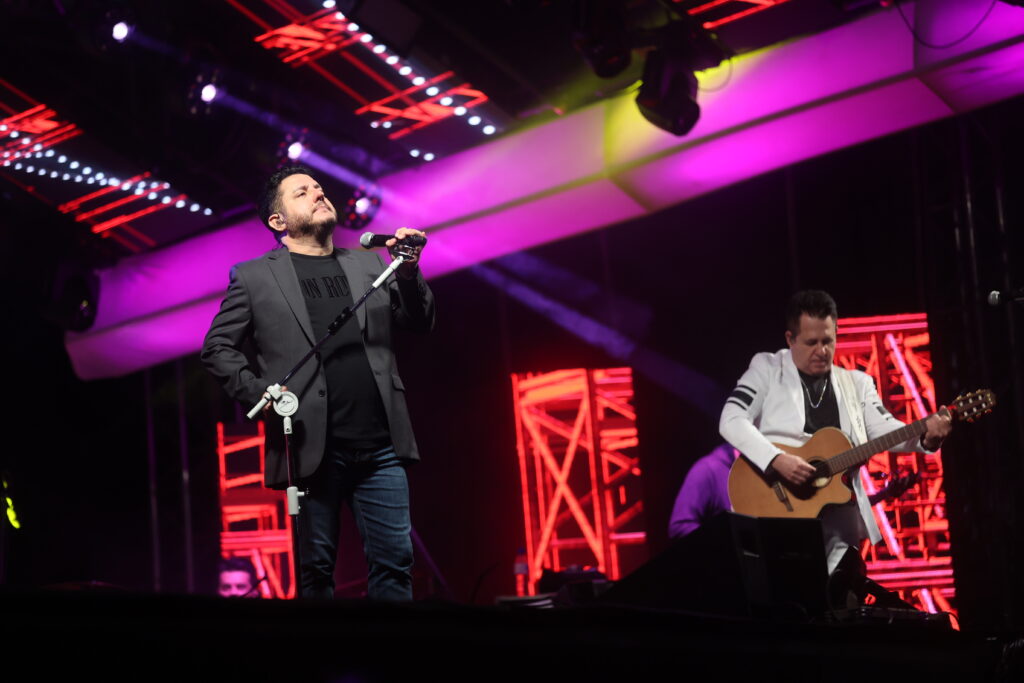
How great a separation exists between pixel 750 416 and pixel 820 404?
349mm

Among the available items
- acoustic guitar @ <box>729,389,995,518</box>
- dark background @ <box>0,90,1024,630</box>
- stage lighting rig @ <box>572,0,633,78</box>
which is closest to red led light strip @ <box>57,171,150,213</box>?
dark background @ <box>0,90,1024,630</box>

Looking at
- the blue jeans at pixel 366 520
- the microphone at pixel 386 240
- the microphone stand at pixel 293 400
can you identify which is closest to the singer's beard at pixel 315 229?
the microphone at pixel 386 240

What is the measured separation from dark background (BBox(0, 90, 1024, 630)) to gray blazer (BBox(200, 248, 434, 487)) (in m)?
3.86

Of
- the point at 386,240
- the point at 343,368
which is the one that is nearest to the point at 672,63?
the point at 386,240

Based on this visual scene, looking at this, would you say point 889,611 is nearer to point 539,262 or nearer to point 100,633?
point 100,633

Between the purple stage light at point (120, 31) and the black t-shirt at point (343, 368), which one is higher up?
the purple stage light at point (120, 31)

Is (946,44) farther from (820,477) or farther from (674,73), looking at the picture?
(820,477)

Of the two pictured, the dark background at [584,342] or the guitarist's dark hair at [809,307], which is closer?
the guitarist's dark hair at [809,307]

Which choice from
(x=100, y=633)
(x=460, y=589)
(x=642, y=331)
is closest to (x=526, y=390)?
(x=642, y=331)

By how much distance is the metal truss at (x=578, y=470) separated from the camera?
7727 mm

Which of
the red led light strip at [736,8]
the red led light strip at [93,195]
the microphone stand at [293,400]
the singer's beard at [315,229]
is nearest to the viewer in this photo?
the microphone stand at [293,400]

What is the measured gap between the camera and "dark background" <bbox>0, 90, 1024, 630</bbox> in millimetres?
6312

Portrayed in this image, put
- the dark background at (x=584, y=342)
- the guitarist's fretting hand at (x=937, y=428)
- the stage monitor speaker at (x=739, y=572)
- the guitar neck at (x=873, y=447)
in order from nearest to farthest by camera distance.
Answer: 1. the stage monitor speaker at (x=739, y=572)
2. the guitarist's fretting hand at (x=937, y=428)
3. the guitar neck at (x=873, y=447)
4. the dark background at (x=584, y=342)

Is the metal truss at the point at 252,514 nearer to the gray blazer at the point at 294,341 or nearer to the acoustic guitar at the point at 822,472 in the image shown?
the acoustic guitar at the point at 822,472
